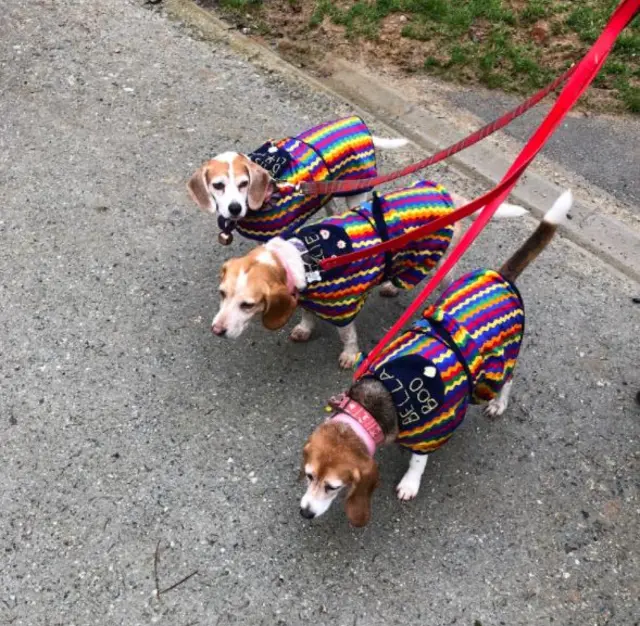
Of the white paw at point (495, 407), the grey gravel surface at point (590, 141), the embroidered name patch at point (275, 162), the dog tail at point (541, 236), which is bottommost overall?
the white paw at point (495, 407)

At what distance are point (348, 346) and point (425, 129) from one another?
89.1 inches

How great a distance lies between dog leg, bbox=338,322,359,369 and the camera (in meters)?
3.44

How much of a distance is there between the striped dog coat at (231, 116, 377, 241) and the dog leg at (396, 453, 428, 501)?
1427 millimetres

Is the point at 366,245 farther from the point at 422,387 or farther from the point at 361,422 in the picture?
the point at 361,422

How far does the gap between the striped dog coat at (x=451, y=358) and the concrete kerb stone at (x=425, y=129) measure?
65.0 inches

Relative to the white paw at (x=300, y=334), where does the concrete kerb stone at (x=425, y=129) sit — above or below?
above

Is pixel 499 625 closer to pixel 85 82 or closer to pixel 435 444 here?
pixel 435 444

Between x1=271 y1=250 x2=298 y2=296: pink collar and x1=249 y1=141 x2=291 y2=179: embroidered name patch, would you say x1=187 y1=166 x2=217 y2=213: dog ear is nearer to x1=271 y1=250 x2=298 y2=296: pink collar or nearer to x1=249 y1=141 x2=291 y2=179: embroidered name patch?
x1=249 y1=141 x2=291 y2=179: embroidered name patch

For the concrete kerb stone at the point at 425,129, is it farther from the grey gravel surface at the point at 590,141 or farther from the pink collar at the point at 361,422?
the pink collar at the point at 361,422

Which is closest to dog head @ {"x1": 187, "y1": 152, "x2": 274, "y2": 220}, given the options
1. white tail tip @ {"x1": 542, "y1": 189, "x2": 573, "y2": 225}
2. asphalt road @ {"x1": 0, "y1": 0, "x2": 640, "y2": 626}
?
asphalt road @ {"x1": 0, "y1": 0, "x2": 640, "y2": 626}

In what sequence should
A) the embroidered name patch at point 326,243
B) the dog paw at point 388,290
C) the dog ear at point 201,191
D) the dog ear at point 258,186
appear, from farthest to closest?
the dog paw at point 388,290 < the dog ear at point 201,191 < the dog ear at point 258,186 < the embroidered name patch at point 326,243

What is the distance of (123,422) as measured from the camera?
3262 mm

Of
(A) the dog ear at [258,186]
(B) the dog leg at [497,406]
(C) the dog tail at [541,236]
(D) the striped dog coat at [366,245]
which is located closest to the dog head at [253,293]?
(D) the striped dog coat at [366,245]

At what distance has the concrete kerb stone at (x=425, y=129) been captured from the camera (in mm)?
4156
